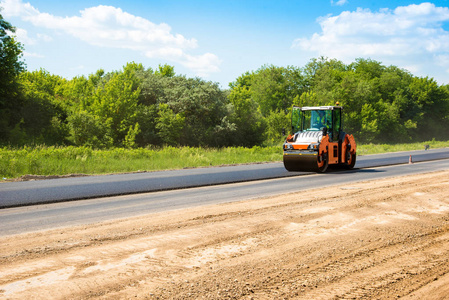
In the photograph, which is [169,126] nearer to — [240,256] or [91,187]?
[91,187]

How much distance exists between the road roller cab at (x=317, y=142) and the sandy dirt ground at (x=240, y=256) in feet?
24.2

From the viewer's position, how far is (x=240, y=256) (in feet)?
17.8

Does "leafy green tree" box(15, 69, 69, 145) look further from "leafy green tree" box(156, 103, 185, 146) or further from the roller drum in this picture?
the roller drum

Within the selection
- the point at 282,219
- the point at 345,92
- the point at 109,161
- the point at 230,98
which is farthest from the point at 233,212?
the point at 345,92

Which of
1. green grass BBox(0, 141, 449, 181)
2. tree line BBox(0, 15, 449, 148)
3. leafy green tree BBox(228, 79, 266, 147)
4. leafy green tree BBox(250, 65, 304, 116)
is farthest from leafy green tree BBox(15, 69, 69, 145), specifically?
leafy green tree BBox(250, 65, 304, 116)

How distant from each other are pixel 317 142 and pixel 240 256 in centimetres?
1121

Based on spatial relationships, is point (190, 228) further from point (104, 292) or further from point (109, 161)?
point (109, 161)

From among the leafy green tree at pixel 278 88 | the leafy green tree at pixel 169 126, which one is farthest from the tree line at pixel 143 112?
the leafy green tree at pixel 278 88

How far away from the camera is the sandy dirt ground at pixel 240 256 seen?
4.32 metres

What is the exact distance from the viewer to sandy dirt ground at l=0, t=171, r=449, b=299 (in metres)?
4.32

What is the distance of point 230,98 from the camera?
46438 millimetres

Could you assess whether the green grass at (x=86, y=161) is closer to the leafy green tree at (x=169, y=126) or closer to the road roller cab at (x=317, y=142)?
the road roller cab at (x=317, y=142)

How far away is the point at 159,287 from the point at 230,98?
4277cm

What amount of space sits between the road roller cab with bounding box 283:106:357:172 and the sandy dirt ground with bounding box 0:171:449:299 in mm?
7374
